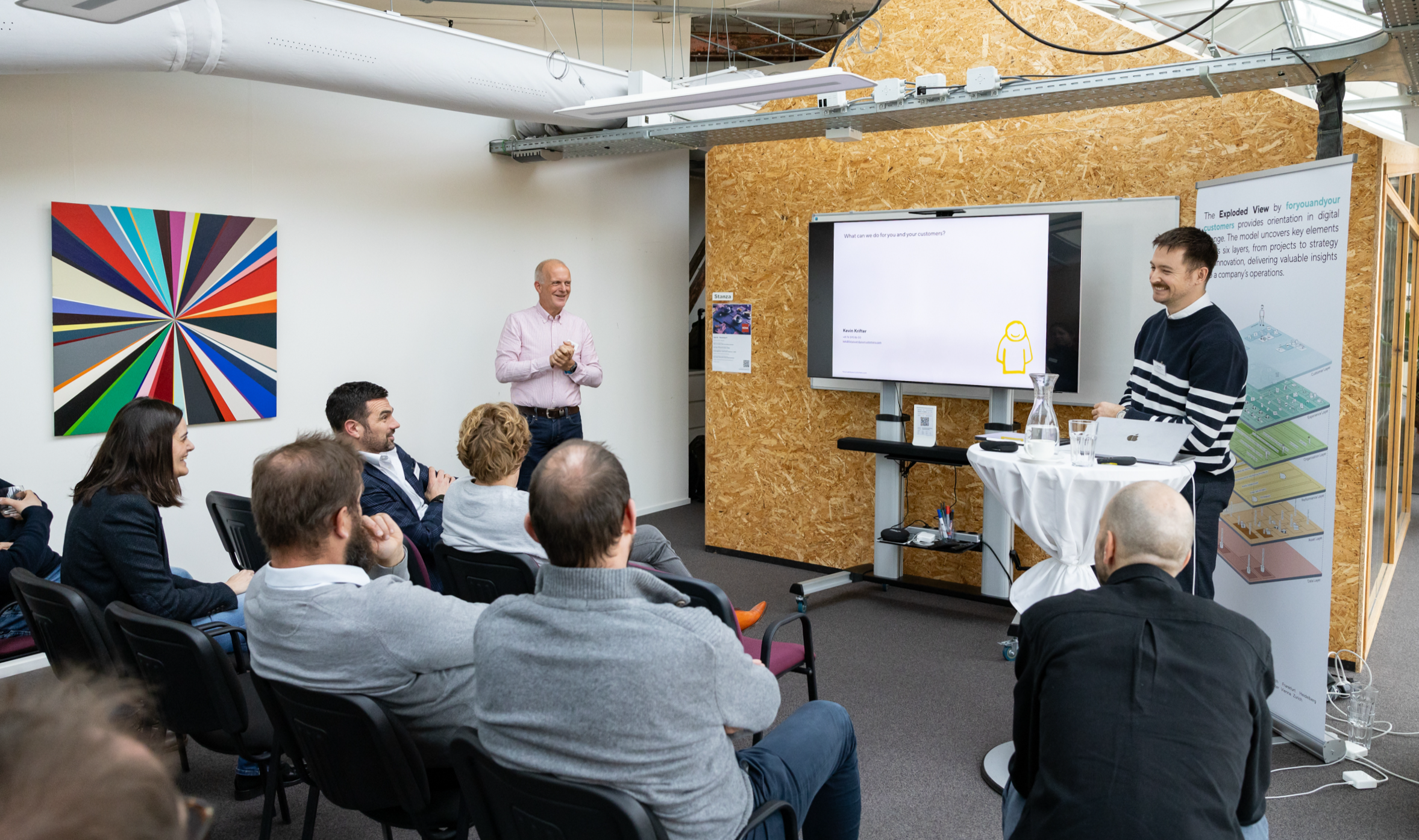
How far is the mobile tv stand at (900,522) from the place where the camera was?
4.73 meters

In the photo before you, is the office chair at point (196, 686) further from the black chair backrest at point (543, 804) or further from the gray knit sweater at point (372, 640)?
the black chair backrest at point (543, 804)

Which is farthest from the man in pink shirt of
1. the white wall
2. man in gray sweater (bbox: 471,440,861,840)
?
man in gray sweater (bbox: 471,440,861,840)

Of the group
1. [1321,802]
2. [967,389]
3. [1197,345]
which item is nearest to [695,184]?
[967,389]

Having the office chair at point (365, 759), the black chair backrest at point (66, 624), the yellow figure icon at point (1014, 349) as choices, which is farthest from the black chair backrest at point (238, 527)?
the yellow figure icon at point (1014, 349)

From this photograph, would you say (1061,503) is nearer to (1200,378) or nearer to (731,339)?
(1200,378)

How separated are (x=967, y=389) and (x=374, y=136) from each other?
3.24 metres

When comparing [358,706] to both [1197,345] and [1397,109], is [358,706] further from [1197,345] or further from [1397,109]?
[1397,109]

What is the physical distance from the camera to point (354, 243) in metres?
4.96

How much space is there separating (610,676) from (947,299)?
3.59m

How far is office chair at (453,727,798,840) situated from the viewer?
4.61ft

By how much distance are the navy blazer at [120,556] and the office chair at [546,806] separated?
1.41 meters

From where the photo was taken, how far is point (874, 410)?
532cm

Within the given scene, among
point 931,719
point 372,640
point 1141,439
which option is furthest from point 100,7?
point 931,719

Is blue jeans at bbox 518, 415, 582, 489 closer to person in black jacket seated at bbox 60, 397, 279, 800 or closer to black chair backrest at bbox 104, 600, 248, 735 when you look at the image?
person in black jacket seated at bbox 60, 397, 279, 800
